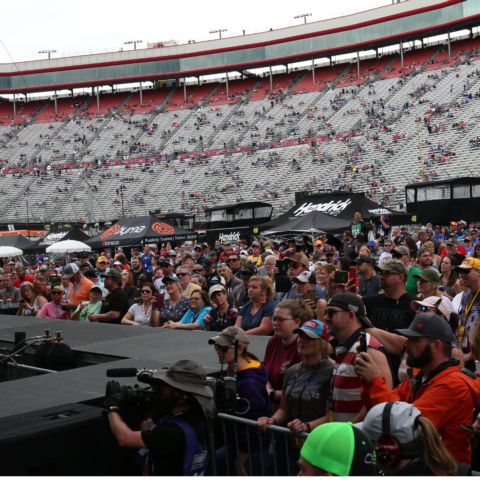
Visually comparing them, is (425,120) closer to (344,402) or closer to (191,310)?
(191,310)

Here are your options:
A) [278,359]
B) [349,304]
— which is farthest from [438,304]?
[349,304]

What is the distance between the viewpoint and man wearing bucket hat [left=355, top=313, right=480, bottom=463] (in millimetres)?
3199

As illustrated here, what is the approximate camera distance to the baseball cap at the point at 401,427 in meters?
2.65

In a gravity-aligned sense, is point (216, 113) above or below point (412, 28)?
below

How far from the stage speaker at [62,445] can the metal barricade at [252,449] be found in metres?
0.52

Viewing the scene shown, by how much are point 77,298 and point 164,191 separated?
135 feet

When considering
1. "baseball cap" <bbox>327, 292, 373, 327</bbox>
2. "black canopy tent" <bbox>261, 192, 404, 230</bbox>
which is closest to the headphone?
"baseball cap" <bbox>327, 292, 373, 327</bbox>

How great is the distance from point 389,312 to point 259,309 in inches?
56.1

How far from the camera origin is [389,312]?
530 cm

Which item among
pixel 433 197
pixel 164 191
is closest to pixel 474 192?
pixel 433 197

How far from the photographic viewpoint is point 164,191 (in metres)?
50.8

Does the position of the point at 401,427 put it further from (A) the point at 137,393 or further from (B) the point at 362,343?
(A) the point at 137,393

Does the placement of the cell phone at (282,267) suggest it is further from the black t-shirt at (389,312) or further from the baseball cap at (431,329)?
the baseball cap at (431,329)

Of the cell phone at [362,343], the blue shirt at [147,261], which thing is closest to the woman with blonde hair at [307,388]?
the cell phone at [362,343]
